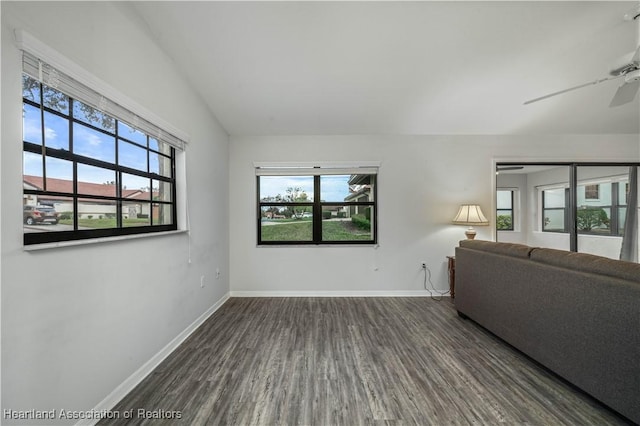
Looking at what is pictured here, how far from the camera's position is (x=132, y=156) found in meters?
1.77

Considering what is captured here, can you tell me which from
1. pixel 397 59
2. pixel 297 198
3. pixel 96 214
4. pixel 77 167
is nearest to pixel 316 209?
pixel 297 198

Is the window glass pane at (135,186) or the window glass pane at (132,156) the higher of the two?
the window glass pane at (132,156)

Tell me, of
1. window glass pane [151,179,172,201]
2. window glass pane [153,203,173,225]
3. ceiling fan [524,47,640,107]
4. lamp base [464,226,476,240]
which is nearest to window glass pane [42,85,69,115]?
window glass pane [151,179,172,201]

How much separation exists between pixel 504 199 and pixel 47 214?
5.12 metres

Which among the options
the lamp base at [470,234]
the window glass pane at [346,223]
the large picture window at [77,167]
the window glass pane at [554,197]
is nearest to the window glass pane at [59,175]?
the large picture window at [77,167]

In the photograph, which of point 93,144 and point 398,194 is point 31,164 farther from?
point 398,194

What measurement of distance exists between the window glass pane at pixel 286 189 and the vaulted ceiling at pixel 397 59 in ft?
2.57

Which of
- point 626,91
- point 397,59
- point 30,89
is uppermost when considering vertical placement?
point 397,59

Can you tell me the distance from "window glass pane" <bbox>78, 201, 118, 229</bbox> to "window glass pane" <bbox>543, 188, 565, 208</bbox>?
559 cm

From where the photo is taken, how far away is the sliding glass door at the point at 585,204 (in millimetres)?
3510

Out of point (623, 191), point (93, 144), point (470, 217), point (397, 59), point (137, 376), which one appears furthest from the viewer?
point (623, 191)

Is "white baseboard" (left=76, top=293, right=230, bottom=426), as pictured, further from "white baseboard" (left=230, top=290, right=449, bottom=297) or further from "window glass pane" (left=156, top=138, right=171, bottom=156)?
→ "window glass pane" (left=156, top=138, right=171, bottom=156)

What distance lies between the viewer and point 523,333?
186 centimetres

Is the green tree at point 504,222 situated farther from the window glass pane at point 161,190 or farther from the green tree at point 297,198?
the window glass pane at point 161,190
